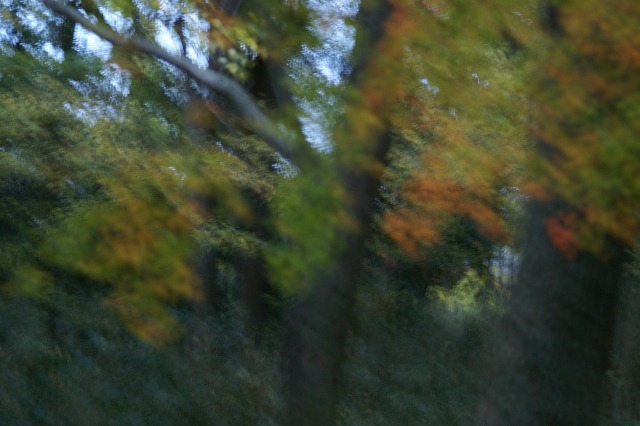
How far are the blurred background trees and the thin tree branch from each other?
0.10 ft

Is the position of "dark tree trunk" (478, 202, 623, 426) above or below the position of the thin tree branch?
below

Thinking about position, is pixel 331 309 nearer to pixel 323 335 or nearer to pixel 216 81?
pixel 323 335

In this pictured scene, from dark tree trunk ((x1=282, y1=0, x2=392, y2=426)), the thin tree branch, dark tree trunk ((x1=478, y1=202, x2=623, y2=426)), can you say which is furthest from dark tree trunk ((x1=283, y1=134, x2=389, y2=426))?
dark tree trunk ((x1=478, y1=202, x2=623, y2=426))

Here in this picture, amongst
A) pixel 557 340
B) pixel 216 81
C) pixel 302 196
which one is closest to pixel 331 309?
pixel 302 196

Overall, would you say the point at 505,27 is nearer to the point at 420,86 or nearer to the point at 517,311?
the point at 420,86

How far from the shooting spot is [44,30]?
44.5 ft

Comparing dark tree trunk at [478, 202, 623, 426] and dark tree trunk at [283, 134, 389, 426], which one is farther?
dark tree trunk at [283, 134, 389, 426]

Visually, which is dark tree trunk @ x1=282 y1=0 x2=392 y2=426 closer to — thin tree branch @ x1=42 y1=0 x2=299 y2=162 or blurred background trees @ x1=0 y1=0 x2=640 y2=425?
blurred background trees @ x1=0 y1=0 x2=640 y2=425

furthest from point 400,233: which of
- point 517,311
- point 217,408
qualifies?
point 517,311

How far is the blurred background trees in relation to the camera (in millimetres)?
6891

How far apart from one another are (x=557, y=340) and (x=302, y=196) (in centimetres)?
239

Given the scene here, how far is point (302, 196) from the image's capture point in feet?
25.8

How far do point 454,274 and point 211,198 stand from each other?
9506 millimetres

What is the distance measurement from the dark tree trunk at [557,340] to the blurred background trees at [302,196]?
0.05ft
